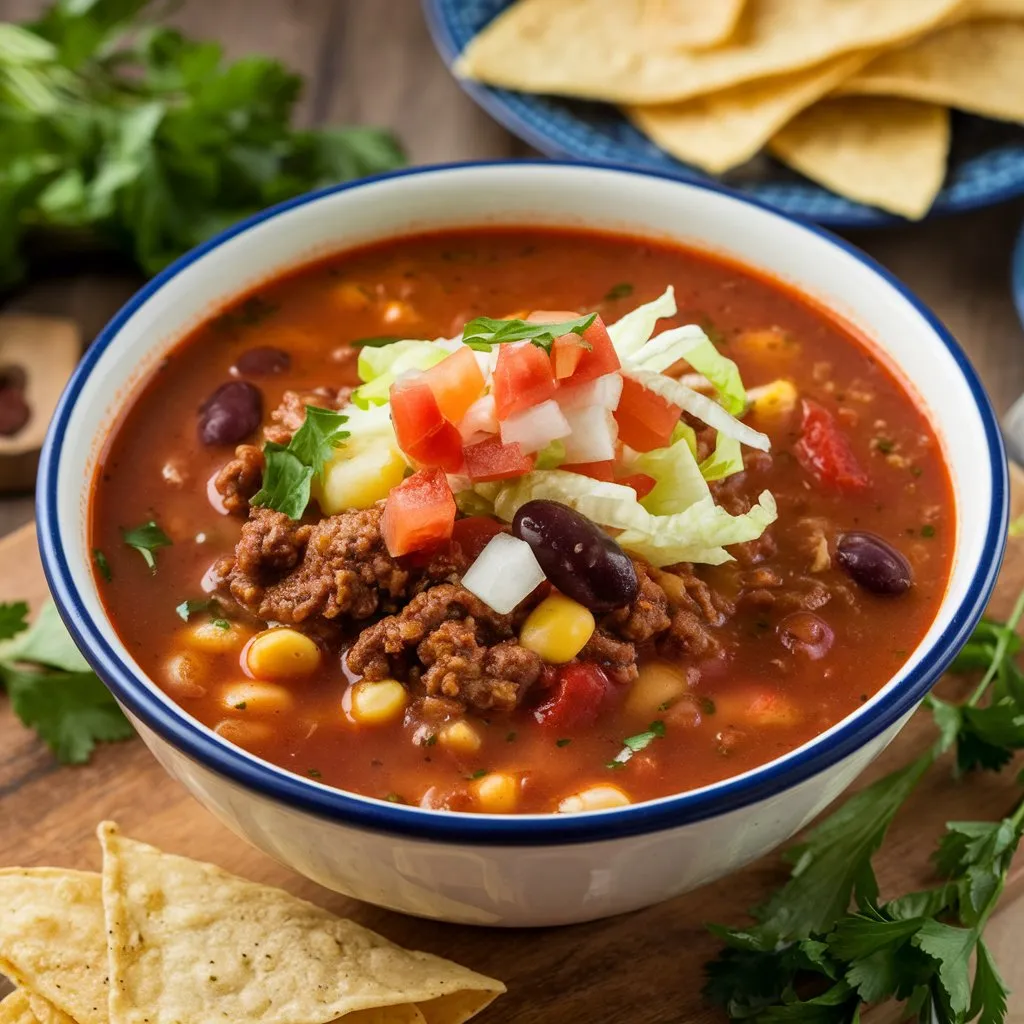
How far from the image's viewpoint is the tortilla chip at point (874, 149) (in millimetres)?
6418

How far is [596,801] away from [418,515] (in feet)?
2.82

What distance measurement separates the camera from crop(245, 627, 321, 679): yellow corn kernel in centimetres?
384

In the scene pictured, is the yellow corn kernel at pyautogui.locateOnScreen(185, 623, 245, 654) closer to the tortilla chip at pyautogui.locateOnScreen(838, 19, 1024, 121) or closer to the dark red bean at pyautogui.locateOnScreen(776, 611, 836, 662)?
the dark red bean at pyautogui.locateOnScreen(776, 611, 836, 662)

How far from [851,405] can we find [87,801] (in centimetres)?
266

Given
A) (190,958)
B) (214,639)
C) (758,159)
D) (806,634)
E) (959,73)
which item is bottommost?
(190,958)

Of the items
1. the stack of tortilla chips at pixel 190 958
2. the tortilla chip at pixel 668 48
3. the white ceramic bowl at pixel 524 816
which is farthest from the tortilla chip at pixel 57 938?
the tortilla chip at pixel 668 48

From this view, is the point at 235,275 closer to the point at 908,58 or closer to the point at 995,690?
the point at 995,690

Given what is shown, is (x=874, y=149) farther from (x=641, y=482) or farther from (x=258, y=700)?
(x=258, y=700)

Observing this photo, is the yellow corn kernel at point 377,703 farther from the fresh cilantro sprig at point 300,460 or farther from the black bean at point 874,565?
the black bean at point 874,565

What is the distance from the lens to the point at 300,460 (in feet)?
13.5

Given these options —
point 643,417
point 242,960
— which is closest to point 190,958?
point 242,960

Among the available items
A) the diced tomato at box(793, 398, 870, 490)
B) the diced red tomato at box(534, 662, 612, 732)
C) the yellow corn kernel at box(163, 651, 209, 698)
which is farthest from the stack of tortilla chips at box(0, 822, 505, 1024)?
the diced tomato at box(793, 398, 870, 490)

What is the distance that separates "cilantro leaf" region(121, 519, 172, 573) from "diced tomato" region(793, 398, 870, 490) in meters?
1.90

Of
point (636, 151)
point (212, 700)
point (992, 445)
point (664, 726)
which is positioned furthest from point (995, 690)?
point (636, 151)
